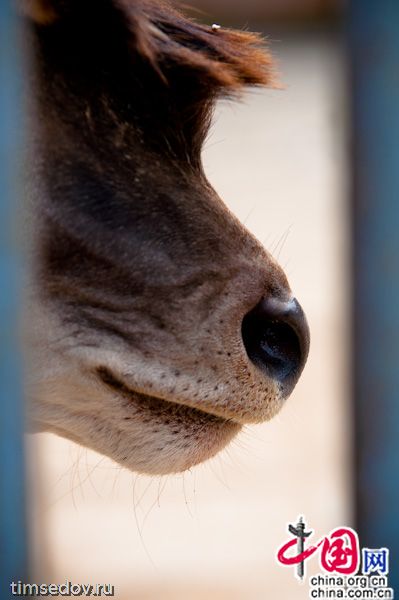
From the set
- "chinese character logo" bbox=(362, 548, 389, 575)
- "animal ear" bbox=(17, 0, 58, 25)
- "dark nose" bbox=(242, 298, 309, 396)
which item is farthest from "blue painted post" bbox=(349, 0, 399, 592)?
"animal ear" bbox=(17, 0, 58, 25)

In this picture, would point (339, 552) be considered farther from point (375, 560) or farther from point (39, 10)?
point (39, 10)

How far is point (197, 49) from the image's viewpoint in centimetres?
259

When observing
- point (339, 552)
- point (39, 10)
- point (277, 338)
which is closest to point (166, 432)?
point (277, 338)

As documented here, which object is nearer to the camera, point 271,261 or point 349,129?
point 349,129

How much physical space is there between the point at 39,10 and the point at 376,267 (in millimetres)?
968

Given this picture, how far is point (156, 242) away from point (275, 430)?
173 inches

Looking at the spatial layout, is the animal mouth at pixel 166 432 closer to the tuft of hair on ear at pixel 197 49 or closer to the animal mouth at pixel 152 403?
the animal mouth at pixel 152 403

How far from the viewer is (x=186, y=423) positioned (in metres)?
2.26

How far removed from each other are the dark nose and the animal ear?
2.32 ft

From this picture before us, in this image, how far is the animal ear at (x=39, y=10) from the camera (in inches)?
86.6

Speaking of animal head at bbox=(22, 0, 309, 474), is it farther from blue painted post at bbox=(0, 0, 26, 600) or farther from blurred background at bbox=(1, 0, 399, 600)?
blurred background at bbox=(1, 0, 399, 600)

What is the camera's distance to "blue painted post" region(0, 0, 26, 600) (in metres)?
1.59

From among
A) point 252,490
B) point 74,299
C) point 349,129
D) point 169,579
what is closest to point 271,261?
point 74,299

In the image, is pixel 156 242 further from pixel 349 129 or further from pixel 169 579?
pixel 169 579
